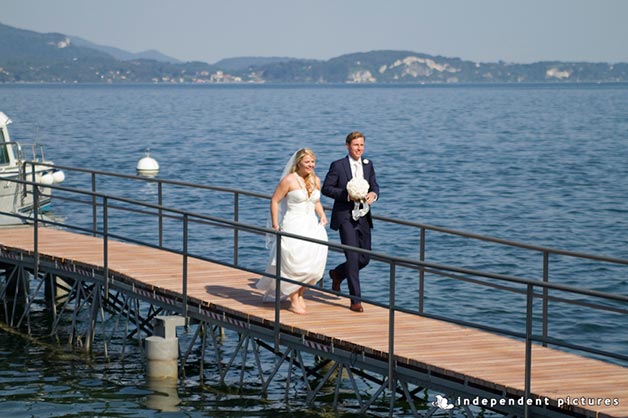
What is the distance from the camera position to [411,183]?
46.3m

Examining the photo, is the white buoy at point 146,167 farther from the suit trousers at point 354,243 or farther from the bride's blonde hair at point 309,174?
the bride's blonde hair at point 309,174

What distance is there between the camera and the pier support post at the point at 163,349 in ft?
43.1

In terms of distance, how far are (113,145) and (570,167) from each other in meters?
26.7

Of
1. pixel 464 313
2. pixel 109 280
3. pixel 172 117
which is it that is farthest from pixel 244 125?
pixel 109 280

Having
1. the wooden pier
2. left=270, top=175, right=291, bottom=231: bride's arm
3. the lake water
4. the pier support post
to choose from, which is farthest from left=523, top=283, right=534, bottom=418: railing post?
the pier support post

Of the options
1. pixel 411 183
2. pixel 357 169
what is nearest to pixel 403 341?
pixel 357 169

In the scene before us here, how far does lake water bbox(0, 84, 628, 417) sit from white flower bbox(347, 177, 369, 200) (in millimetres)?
2449

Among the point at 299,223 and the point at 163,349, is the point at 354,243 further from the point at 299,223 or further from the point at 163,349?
the point at 163,349

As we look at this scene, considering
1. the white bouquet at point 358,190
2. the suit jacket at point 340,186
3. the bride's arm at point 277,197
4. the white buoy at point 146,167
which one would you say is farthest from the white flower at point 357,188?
the white buoy at point 146,167

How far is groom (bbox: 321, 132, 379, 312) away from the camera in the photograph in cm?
1217

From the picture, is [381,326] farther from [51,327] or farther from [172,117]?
[172,117]

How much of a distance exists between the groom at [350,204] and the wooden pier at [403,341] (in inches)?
22.1

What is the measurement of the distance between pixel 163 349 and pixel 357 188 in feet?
9.93

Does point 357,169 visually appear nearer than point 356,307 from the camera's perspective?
Yes
